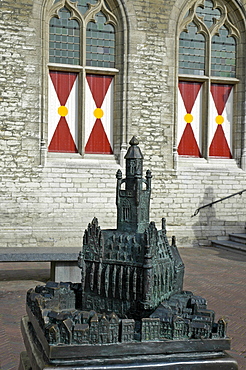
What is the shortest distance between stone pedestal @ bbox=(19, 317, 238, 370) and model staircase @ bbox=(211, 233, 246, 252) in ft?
28.8

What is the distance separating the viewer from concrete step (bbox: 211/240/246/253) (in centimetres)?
1096

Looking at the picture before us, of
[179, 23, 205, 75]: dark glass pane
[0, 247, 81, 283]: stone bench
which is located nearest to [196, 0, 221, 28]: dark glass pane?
[179, 23, 205, 75]: dark glass pane

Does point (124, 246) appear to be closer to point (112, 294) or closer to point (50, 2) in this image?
point (112, 294)

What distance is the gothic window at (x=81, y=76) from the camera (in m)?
11.4

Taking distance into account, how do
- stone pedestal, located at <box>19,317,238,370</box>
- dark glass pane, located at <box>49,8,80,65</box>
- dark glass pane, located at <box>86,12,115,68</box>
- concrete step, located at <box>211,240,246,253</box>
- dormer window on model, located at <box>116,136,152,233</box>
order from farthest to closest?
dark glass pane, located at <box>86,12,115,68</box> → dark glass pane, located at <box>49,8,80,65</box> → concrete step, located at <box>211,240,246,253</box> → dormer window on model, located at <box>116,136,152,233</box> → stone pedestal, located at <box>19,317,238,370</box>

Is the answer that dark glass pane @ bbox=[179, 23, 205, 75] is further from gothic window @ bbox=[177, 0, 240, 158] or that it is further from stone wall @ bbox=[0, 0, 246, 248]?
stone wall @ bbox=[0, 0, 246, 248]

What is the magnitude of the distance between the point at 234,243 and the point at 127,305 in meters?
9.34

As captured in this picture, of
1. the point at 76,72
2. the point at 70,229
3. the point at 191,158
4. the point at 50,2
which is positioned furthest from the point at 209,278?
the point at 50,2

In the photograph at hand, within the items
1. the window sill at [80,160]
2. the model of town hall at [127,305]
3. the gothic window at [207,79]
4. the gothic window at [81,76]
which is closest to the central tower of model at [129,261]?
the model of town hall at [127,305]

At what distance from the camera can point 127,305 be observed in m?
2.75

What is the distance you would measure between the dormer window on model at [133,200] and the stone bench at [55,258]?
4.34 metres

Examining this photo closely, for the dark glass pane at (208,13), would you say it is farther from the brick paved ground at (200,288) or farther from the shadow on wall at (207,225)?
the brick paved ground at (200,288)

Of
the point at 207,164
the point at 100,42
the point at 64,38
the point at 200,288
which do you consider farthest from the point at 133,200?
the point at 207,164

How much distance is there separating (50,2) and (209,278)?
305 inches
